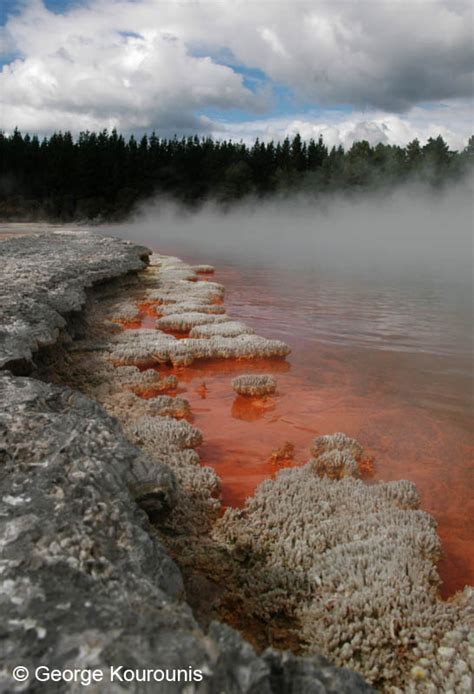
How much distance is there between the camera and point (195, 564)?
14.9ft

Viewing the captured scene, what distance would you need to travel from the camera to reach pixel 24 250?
19344 mm

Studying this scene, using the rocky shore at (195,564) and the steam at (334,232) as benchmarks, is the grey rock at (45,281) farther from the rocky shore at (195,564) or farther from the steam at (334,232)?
the steam at (334,232)

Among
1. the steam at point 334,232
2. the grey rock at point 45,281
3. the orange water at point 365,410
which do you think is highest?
the steam at point 334,232

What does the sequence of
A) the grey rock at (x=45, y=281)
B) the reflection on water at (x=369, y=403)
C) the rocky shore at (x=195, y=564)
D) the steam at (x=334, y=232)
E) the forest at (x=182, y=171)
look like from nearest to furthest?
1. the rocky shore at (x=195, y=564)
2. the reflection on water at (x=369, y=403)
3. the grey rock at (x=45, y=281)
4. the steam at (x=334, y=232)
5. the forest at (x=182, y=171)

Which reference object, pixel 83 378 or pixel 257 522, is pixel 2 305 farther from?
pixel 257 522

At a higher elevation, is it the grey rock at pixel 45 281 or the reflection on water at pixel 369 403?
the grey rock at pixel 45 281

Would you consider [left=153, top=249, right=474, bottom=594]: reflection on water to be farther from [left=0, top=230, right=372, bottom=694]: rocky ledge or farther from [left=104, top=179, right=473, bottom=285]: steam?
[left=104, top=179, right=473, bottom=285]: steam

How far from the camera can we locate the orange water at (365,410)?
20.7 ft

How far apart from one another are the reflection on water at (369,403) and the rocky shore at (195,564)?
480 mm

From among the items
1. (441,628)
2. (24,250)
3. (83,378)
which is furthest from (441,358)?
(24,250)

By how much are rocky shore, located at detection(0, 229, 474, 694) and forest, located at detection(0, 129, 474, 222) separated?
287 feet

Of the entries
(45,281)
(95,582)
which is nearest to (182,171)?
(45,281)

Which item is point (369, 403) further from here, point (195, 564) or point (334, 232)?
point (334, 232)

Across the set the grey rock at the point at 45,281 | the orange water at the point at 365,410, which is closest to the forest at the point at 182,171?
the grey rock at the point at 45,281
